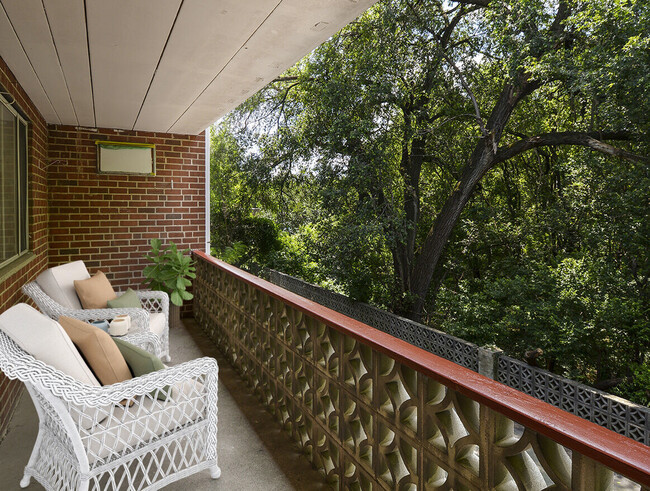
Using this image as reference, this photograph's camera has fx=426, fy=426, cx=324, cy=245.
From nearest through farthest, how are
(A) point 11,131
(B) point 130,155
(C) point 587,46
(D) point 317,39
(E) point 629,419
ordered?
(D) point 317,39 < (A) point 11,131 < (E) point 629,419 < (B) point 130,155 < (C) point 587,46

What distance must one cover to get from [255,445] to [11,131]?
9.76 feet

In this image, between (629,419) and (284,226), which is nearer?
(629,419)

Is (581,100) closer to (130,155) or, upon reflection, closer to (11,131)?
(130,155)

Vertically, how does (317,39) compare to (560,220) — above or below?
above

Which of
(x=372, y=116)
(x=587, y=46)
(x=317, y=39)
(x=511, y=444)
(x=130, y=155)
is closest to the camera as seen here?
(x=511, y=444)

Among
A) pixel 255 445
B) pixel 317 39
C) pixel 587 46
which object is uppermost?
pixel 587 46

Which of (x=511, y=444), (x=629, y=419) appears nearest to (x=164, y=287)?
(x=511, y=444)

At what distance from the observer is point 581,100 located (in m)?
7.34

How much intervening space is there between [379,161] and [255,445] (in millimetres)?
6555

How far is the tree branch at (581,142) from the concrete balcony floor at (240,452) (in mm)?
6454

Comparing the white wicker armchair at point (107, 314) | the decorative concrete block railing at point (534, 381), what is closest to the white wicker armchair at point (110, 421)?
the white wicker armchair at point (107, 314)

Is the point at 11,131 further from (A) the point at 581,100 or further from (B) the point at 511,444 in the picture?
(A) the point at 581,100

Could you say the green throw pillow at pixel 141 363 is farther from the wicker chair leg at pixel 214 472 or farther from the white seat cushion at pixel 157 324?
the white seat cushion at pixel 157 324

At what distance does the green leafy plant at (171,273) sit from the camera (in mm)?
4957
